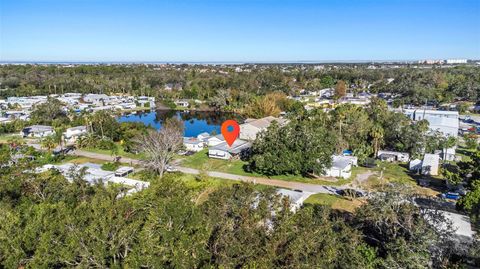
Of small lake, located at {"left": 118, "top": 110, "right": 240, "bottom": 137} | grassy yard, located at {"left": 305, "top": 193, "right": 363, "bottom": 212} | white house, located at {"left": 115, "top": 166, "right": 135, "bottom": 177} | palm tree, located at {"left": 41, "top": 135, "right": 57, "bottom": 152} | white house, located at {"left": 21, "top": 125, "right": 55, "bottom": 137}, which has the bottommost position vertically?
small lake, located at {"left": 118, "top": 110, "right": 240, "bottom": 137}

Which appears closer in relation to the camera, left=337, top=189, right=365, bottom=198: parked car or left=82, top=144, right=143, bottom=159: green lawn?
left=337, top=189, right=365, bottom=198: parked car

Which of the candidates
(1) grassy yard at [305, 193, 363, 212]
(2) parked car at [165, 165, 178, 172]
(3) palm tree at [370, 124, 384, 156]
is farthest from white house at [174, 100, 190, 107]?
(1) grassy yard at [305, 193, 363, 212]

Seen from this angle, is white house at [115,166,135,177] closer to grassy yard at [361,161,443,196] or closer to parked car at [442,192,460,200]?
grassy yard at [361,161,443,196]

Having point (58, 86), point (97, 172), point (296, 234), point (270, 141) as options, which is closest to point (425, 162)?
point (270, 141)

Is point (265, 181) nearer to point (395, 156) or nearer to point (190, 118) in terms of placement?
point (395, 156)

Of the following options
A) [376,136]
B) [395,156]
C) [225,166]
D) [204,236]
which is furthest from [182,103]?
[204,236]

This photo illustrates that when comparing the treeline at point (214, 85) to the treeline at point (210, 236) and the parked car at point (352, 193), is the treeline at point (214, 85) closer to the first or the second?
the parked car at point (352, 193)

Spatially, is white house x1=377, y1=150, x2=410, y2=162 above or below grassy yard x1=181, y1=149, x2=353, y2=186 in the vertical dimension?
above
